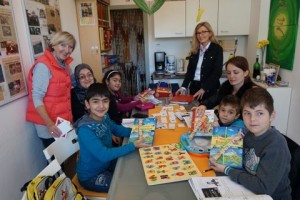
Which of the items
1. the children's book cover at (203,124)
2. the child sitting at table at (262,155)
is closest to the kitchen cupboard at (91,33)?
the children's book cover at (203,124)

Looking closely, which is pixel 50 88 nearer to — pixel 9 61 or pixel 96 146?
pixel 9 61

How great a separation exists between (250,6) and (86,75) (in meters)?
2.83

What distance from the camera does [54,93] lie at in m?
1.78

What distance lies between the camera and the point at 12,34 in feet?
5.56

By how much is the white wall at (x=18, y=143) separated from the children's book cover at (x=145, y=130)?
0.93m

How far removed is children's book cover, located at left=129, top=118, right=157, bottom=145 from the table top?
130 millimetres

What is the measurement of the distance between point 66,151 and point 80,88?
2.49ft

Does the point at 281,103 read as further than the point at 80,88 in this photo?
Yes

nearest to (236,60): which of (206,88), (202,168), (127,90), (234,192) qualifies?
(206,88)

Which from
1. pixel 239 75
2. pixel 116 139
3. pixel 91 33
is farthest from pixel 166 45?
pixel 116 139

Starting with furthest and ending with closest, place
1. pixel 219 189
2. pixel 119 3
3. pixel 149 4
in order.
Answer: pixel 119 3 → pixel 149 4 → pixel 219 189

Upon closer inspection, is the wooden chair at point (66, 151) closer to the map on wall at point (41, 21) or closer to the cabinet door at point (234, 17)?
the map on wall at point (41, 21)

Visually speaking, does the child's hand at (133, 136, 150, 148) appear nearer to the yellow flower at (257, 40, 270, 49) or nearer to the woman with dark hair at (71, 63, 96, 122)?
the woman with dark hair at (71, 63, 96, 122)

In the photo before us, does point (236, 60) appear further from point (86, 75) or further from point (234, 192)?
point (86, 75)
